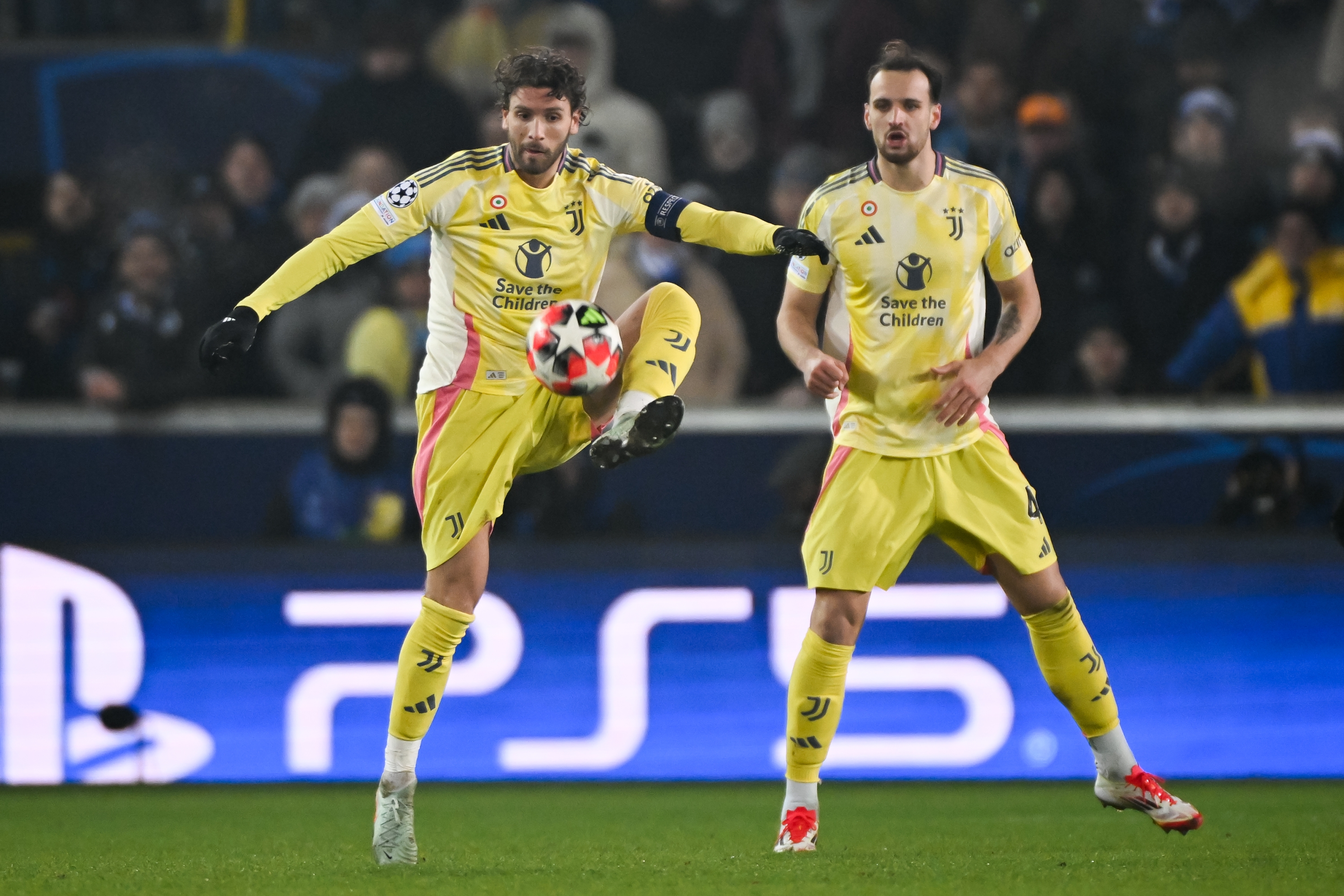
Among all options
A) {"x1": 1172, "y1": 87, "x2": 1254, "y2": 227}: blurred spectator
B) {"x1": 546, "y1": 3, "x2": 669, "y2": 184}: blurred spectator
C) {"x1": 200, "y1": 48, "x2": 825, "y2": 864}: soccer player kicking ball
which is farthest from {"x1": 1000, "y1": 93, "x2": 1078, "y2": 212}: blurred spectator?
{"x1": 200, "y1": 48, "x2": 825, "y2": 864}: soccer player kicking ball

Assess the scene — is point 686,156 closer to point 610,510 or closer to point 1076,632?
point 610,510

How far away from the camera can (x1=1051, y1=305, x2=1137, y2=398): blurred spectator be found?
8.34 metres

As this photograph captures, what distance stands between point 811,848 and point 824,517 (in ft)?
3.07

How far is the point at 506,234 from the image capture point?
17.0 ft

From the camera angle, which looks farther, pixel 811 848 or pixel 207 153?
pixel 207 153

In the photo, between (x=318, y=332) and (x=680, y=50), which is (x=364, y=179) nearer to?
(x=318, y=332)

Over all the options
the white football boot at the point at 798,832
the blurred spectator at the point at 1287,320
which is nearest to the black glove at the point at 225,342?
the white football boot at the point at 798,832

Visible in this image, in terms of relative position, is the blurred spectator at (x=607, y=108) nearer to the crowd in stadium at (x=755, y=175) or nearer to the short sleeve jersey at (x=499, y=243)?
the crowd in stadium at (x=755, y=175)

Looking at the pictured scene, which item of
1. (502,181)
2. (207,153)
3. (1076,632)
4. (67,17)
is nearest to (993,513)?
(1076,632)

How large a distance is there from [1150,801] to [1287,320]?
12.4 feet

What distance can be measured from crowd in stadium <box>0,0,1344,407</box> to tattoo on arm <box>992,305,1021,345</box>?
2.99m

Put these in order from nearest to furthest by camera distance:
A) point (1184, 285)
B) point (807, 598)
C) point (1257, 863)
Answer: point (1257, 863) → point (807, 598) → point (1184, 285)

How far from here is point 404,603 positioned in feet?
24.4

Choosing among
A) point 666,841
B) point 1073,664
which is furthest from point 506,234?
point 1073,664
